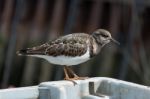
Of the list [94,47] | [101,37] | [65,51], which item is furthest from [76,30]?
[65,51]

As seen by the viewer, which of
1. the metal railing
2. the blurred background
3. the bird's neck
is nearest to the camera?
the metal railing

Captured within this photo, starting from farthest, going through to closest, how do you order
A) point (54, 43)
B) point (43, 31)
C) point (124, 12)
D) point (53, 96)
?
point (43, 31)
point (124, 12)
point (54, 43)
point (53, 96)

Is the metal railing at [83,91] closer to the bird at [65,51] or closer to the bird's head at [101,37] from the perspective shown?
the bird at [65,51]

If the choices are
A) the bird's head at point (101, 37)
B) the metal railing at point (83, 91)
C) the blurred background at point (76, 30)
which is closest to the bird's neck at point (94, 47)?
the bird's head at point (101, 37)

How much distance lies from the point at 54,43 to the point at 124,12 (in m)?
2.30

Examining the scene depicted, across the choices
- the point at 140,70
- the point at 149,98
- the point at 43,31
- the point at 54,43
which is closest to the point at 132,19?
the point at 140,70

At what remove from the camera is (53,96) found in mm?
3637

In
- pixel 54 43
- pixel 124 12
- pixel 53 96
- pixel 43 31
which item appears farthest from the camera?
pixel 43 31

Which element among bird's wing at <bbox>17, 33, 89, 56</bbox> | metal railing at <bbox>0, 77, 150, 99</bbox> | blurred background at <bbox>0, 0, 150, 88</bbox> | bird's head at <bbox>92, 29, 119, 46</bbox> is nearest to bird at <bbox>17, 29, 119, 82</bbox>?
bird's wing at <bbox>17, 33, 89, 56</bbox>

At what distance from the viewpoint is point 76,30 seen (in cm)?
772

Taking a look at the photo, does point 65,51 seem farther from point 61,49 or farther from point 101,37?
point 101,37

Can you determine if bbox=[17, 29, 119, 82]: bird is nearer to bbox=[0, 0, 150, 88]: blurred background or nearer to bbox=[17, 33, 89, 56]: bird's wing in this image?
bbox=[17, 33, 89, 56]: bird's wing

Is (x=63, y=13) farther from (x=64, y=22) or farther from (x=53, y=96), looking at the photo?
(x=53, y=96)

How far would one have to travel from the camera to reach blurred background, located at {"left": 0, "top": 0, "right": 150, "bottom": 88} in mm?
7457
